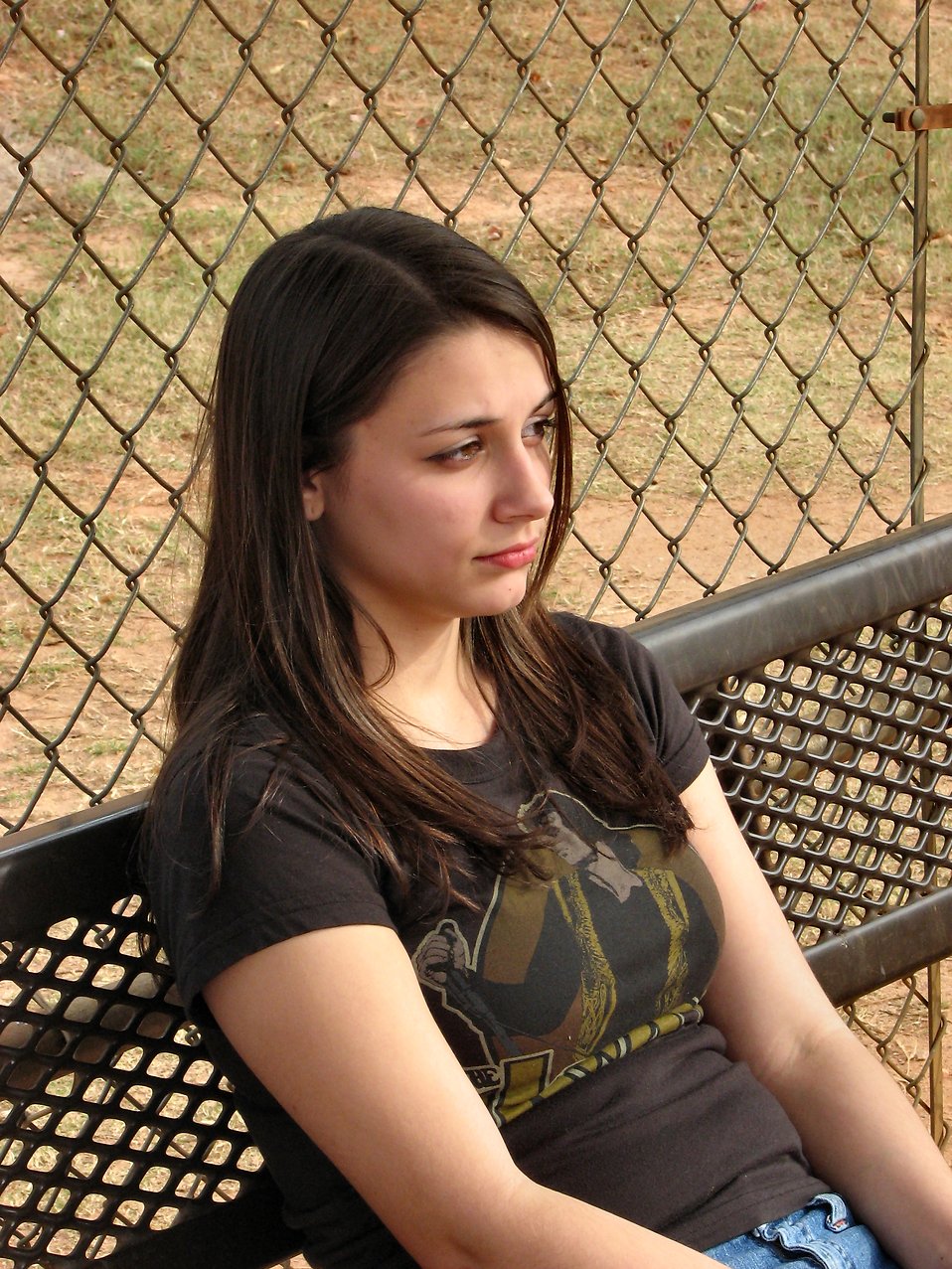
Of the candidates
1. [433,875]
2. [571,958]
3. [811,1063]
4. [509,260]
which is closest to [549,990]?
[571,958]

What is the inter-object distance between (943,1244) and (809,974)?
1.16ft

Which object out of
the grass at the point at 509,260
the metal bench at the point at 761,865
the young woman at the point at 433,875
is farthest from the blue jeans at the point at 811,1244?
the grass at the point at 509,260

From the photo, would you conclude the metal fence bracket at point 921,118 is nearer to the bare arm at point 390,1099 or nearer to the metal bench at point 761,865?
the metal bench at point 761,865

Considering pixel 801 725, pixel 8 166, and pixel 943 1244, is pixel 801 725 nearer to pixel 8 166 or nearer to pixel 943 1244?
pixel 943 1244

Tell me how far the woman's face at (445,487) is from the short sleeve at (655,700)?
0.29 metres

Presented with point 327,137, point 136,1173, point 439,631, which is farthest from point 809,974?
point 327,137

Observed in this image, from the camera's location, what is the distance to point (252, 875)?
1.50 meters

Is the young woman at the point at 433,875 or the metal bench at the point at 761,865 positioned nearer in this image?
the young woman at the point at 433,875

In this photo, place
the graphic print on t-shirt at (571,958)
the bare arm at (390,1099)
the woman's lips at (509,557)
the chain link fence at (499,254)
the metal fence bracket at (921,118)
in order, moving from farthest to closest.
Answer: the chain link fence at (499,254)
the metal fence bracket at (921,118)
the woman's lips at (509,557)
the graphic print on t-shirt at (571,958)
the bare arm at (390,1099)

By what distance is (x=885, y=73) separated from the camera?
33.8 feet

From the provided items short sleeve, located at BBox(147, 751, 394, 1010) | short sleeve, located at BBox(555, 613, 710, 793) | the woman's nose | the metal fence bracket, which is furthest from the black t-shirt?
the metal fence bracket

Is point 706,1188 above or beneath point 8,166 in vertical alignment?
beneath

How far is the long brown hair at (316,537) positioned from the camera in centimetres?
163

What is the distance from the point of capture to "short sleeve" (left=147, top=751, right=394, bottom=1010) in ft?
4.89
